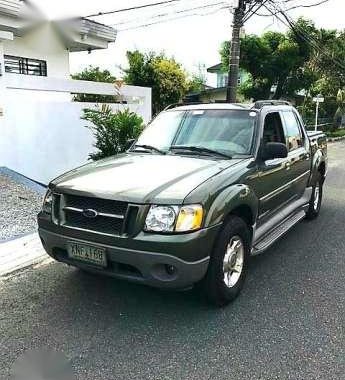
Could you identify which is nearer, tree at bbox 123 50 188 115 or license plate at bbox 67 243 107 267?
license plate at bbox 67 243 107 267

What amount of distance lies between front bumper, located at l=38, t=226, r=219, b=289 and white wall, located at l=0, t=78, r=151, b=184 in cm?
575

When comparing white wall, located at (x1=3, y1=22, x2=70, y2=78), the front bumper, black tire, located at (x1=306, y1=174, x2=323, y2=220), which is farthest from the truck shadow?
white wall, located at (x1=3, y1=22, x2=70, y2=78)

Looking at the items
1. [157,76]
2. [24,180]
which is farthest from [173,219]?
[157,76]

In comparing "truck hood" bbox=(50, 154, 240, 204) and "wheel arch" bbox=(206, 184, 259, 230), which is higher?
"truck hood" bbox=(50, 154, 240, 204)

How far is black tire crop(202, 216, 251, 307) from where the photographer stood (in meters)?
3.60

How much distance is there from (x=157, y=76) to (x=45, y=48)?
330 inches

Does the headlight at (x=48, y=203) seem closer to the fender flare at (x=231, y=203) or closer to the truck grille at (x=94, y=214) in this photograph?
the truck grille at (x=94, y=214)

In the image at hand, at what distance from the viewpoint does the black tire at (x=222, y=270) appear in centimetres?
360

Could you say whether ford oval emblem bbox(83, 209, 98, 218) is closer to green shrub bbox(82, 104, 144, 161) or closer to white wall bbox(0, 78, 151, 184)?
green shrub bbox(82, 104, 144, 161)

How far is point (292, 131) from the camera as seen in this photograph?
572cm

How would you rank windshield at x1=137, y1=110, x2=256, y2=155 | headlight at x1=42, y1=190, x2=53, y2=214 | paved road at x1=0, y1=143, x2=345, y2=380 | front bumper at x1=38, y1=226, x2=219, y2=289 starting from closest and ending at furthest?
paved road at x1=0, y1=143, x2=345, y2=380
front bumper at x1=38, y1=226, x2=219, y2=289
headlight at x1=42, y1=190, x2=53, y2=214
windshield at x1=137, y1=110, x2=256, y2=155

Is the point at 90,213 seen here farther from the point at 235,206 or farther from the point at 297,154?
the point at 297,154

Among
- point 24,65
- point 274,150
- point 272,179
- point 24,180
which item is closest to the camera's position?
point 274,150

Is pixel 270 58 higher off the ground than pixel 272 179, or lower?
higher
